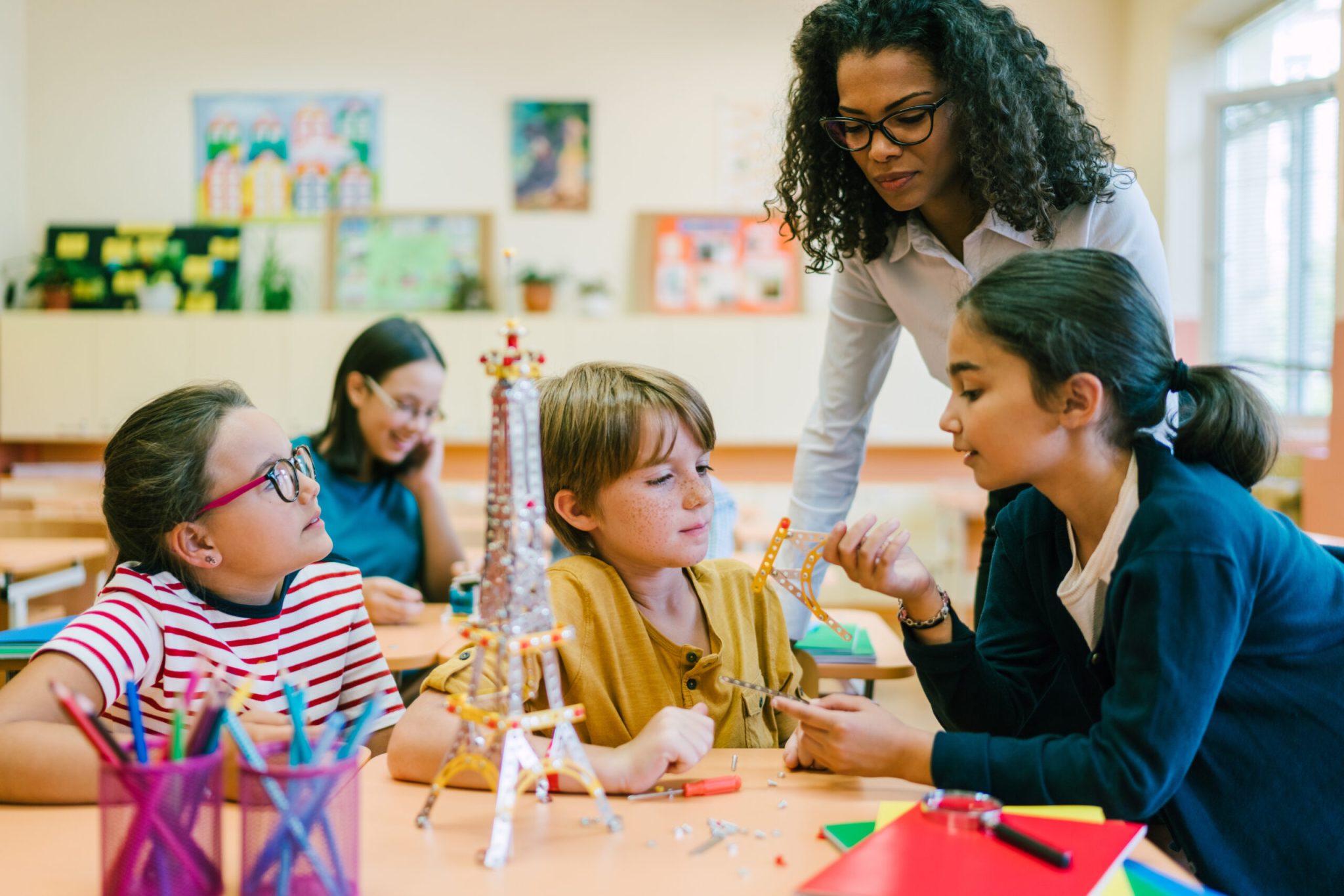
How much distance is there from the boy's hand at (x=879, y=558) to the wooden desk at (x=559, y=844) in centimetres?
22

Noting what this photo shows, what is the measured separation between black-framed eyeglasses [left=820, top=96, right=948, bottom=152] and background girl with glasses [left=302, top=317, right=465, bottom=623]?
1.50 meters

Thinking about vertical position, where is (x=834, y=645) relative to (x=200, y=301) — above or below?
below

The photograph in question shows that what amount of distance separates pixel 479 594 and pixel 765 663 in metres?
0.71

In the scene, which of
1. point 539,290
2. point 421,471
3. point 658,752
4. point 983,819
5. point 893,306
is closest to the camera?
point 983,819

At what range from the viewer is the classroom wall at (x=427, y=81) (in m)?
6.68

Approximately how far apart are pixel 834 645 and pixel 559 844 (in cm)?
131

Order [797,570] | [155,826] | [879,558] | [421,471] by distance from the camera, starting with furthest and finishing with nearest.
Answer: [421,471]
[797,570]
[879,558]
[155,826]

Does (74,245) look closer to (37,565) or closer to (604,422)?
(37,565)

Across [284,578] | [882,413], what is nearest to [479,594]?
[284,578]

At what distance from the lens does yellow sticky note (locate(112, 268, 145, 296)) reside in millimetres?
6609

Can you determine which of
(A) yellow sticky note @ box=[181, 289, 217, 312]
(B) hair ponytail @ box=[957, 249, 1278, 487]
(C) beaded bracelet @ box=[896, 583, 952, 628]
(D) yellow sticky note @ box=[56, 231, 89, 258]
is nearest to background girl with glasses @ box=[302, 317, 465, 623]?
(C) beaded bracelet @ box=[896, 583, 952, 628]

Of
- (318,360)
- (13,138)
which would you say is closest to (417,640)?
(318,360)

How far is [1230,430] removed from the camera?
1157 mm

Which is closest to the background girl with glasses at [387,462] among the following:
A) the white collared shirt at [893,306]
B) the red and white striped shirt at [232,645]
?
the white collared shirt at [893,306]
